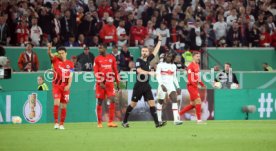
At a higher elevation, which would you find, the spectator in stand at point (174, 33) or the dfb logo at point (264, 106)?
the spectator in stand at point (174, 33)

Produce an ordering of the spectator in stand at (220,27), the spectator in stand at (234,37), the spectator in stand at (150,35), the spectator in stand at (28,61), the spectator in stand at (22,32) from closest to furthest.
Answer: the spectator in stand at (28,61) → the spectator in stand at (22,32) → the spectator in stand at (150,35) → the spectator in stand at (220,27) → the spectator in stand at (234,37)

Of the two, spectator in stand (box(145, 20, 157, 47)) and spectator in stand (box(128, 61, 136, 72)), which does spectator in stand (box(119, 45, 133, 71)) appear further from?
spectator in stand (box(145, 20, 157, 47))

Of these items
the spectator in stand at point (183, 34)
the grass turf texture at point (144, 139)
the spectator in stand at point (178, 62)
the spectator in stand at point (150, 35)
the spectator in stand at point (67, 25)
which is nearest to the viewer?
the grass turf texture at point (144, 139)

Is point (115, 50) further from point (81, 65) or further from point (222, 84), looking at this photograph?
point (222, 84)

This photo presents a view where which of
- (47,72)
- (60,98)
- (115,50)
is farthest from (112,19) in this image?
(60,98)

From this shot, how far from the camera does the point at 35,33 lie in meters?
28.8

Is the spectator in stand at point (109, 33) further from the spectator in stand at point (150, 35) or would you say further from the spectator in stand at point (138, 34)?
the spectator in stand at point (150, 35)

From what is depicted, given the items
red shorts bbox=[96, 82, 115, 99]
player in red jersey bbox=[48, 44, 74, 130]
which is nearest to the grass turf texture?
player in red jersey bbox=[48, 44, 74, 130]

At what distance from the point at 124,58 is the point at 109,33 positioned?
1244mm

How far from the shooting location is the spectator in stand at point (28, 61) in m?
27.8

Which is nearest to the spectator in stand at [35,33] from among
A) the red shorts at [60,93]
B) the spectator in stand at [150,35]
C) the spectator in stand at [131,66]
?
the spectator in stand at [131,66]

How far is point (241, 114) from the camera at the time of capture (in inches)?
1112

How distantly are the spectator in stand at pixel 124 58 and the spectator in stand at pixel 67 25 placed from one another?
221 cm

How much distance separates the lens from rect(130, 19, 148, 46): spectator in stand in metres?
30.3
